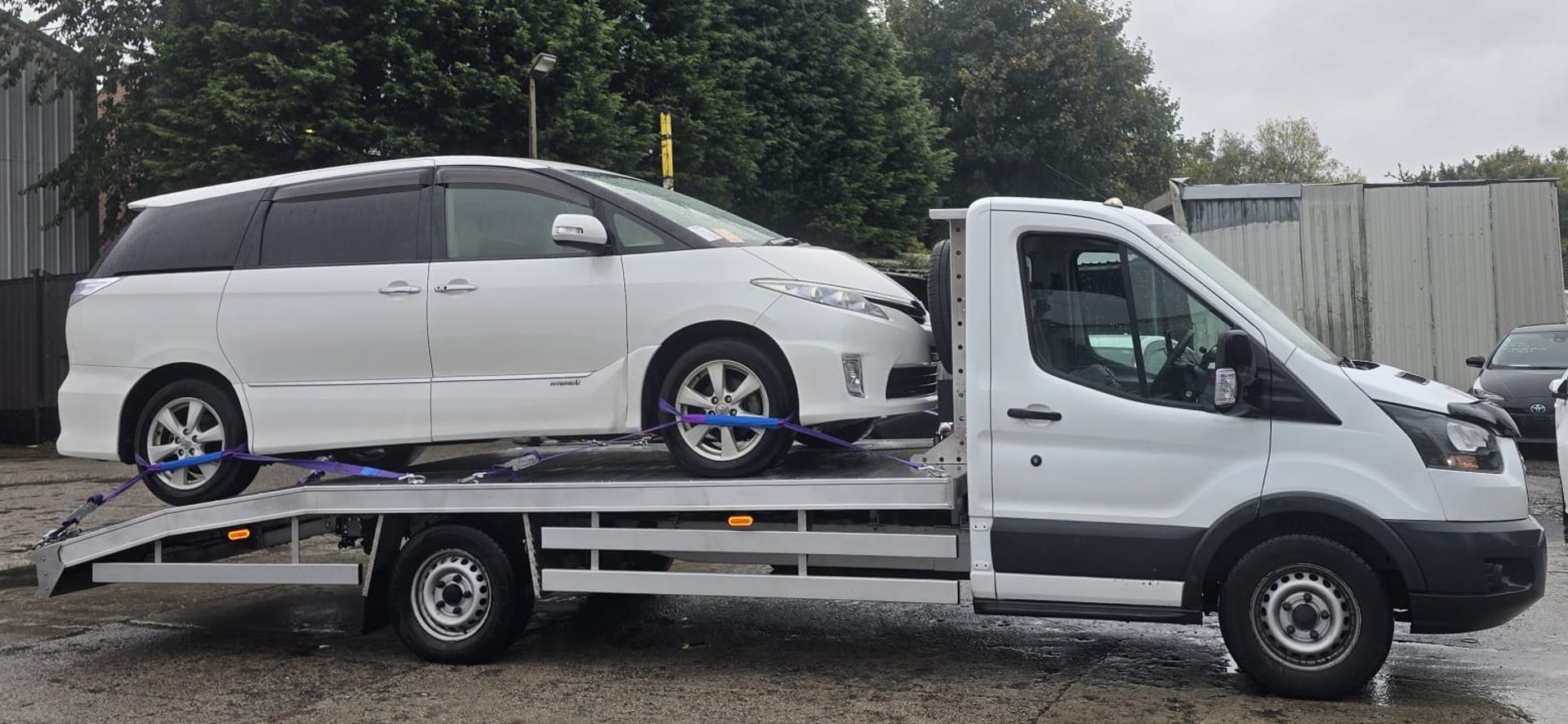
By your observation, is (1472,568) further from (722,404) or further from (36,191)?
(36,191)

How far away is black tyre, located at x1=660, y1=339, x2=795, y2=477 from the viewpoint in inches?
236

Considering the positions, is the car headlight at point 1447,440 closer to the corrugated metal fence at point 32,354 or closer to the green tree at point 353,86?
the green tree at point 353,86

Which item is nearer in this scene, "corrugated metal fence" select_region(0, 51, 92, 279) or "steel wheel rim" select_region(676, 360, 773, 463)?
"steel wheel rim" select_region(676, 360, 773, 463)

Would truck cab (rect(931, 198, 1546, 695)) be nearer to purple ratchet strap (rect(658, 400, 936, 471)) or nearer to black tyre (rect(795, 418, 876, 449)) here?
purple ratchet strap (rect(658, 400, 936, 471))

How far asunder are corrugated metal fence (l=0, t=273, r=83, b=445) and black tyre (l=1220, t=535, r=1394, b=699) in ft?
62.3

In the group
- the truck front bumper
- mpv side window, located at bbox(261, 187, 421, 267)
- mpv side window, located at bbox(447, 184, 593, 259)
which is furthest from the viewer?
mpv side window, located at bbox(261, 187, 421, 267)

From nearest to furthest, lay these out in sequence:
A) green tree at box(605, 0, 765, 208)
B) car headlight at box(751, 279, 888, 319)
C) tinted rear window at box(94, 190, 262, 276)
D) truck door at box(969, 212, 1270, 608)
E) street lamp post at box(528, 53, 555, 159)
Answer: truck door at box(969, 212, 1270, 608), car headlight at box(751, 279, 888, 319), tinted rear window at box(94, 190, 262, 276), street lamp post at box(528, 53, 555, 159), green tree at box(605, 0, 765, 208)

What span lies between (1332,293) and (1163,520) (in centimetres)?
1484

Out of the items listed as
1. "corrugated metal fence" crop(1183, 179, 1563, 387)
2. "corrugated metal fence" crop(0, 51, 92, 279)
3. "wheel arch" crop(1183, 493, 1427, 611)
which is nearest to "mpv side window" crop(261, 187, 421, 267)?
"wheel arch" crop(1183, 493, 1427, 611)

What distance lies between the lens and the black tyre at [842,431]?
6395mm

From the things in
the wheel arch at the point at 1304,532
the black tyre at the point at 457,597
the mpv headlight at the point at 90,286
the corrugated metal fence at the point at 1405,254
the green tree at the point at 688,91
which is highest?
the green tree at the point at 688,91

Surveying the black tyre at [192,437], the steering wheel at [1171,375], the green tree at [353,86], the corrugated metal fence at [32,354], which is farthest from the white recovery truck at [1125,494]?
the corrugated metal fence at [32,354]

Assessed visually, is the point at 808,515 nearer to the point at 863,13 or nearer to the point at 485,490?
the point at 485,490

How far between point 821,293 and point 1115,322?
1.33 meters
